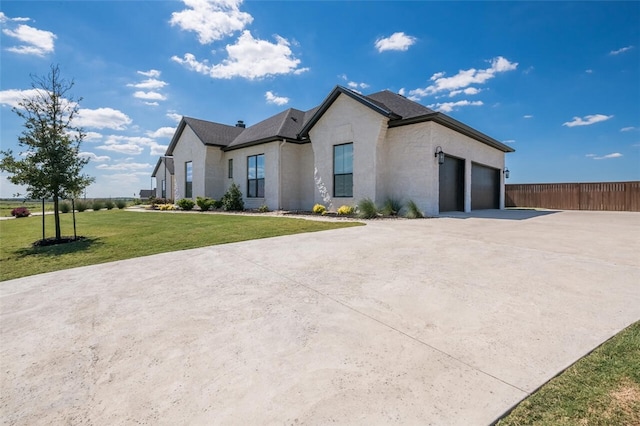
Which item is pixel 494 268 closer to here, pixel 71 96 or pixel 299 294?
pixel 299 294

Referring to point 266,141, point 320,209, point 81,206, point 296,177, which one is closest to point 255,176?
point 266,141

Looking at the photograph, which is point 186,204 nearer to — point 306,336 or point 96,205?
point 96,205

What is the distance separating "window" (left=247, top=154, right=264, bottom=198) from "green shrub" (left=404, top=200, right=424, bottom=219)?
9577 mm

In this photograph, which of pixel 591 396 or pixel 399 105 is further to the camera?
pixel 399 105

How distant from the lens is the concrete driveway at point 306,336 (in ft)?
5.86

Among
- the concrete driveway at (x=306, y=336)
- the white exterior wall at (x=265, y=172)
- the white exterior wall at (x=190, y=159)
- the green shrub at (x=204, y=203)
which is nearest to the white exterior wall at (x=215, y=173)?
the white exterior wall at (x=190, y=159)

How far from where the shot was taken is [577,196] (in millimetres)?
19672

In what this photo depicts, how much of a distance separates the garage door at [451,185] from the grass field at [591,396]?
1264 cm

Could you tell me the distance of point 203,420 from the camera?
1655mm

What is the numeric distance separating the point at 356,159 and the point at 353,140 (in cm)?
99

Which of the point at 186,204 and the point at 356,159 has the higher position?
the point at 356,159

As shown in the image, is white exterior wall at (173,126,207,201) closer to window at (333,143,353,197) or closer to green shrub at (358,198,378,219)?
window at (333,143,353,197)

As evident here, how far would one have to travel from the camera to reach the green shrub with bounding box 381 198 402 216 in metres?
12.8

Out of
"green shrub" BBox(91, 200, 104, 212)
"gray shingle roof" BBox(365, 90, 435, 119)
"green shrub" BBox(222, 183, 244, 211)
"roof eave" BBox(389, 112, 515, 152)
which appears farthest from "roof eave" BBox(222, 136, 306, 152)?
"green shrub" BBox(91, 200, 104, 212)
